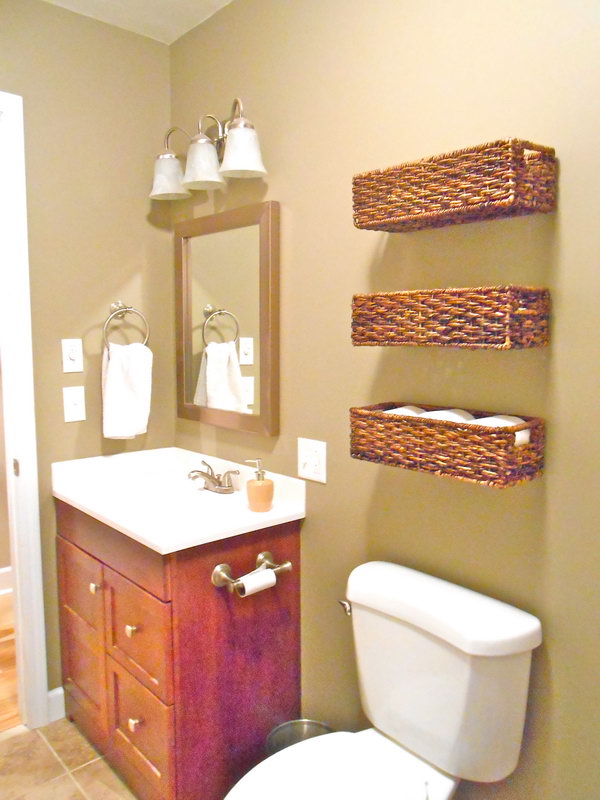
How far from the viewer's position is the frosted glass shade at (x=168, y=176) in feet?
6.98

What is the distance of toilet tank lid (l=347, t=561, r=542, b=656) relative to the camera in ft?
4.10

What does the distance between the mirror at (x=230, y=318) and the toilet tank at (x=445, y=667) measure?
708 mm

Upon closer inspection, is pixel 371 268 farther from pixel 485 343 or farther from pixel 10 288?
pixel 10 288

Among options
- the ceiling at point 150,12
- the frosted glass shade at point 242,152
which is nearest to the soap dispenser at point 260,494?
the frosted glass shade at point 242,152

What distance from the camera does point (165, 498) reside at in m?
2.00

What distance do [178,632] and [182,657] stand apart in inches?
2.7

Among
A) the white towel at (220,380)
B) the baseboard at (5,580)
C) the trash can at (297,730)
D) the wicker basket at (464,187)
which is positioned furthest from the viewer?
the baseboard at (5,580)

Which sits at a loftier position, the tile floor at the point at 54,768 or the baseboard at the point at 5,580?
the baseboard at the point at 5,580

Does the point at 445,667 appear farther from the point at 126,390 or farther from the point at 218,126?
the point at 218,126

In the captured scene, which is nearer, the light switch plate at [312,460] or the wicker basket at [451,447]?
the wicker basket at [451,447]

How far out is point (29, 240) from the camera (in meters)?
2.04

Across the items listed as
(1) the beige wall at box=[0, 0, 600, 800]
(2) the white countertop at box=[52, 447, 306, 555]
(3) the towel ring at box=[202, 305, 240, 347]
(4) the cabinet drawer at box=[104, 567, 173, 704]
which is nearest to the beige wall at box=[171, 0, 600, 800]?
(1) the beige wall at box=[0, 0, 600, 800]

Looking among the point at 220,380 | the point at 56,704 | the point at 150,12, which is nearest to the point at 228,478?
the point at 220,380

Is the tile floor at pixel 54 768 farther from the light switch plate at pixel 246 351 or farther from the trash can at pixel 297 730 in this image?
the light switch plate at pixel 246 351
